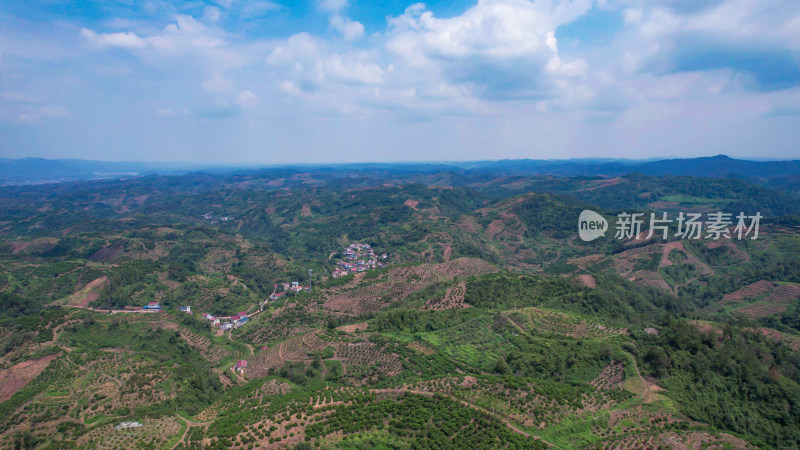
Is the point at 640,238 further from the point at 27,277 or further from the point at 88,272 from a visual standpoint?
the point at 27,277

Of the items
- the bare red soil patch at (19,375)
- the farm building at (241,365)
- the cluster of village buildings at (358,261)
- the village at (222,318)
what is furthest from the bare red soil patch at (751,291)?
the bare red soil patch at (19,375)

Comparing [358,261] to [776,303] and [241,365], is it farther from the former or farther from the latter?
[776,303]

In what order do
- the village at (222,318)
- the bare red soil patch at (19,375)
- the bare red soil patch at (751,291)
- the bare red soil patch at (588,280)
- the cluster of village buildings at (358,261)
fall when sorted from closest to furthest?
the bare red soil patch at (19,375), the village at (222,318), the bare red soil patch at (588,280), the bare red soil patch at (751,291), the cluster of village buildings at (358,261)

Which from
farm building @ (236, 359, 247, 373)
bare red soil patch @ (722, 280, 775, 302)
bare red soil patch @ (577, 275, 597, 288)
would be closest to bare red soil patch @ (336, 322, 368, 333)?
farm building @ (236, 359, 247, 373)

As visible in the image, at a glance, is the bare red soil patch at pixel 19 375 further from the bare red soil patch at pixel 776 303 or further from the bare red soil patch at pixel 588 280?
the bare red soil patch at pixel 776 303

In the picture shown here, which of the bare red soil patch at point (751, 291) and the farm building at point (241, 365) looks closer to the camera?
the farm building at point (241, 365)

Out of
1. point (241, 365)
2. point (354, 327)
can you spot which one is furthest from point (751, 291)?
point (241, 365)

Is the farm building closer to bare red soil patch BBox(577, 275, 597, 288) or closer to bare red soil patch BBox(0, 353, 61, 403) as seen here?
bare red soil patch BBox(0, 353, 61, 403)

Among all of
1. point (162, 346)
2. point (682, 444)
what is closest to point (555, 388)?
point (682, 444)
